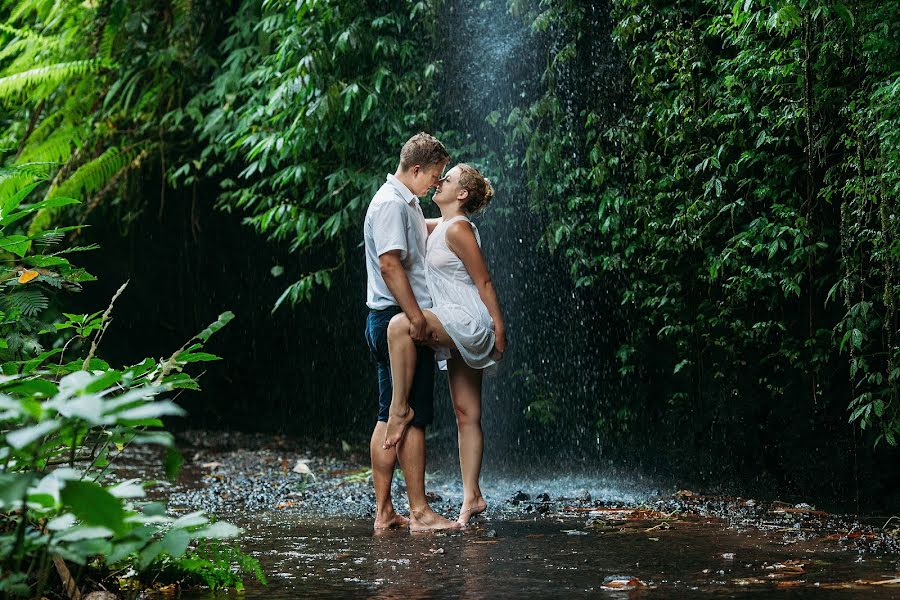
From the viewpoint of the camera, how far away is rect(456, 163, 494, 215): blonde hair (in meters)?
5.35

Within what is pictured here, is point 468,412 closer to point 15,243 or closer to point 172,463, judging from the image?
point 15,243

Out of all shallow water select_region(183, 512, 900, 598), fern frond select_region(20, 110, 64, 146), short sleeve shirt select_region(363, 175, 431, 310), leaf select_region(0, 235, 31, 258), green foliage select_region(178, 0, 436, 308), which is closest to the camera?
leaf select_region(0, 235, 31, 258)

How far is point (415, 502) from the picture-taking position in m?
5.12

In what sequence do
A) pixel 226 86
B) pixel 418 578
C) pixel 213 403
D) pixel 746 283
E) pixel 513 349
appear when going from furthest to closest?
pixel 213 403, pixel 226 86, pixel 513 349, pixel 746 283, pixel 418 578

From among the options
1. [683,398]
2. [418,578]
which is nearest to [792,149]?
[683,398]

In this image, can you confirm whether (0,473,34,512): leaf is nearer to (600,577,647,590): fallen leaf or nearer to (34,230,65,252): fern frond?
(34,230,65,252): fern frond

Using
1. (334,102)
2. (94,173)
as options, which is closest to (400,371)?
(334,102)

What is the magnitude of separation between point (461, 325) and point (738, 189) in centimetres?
206

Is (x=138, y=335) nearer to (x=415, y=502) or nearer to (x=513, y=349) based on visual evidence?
(x=513, y=349)

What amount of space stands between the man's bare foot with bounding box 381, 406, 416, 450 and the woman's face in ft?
3.53

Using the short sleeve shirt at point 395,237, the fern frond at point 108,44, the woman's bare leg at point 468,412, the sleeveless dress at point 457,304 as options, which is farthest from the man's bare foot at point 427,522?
the fern frond at point 108,44

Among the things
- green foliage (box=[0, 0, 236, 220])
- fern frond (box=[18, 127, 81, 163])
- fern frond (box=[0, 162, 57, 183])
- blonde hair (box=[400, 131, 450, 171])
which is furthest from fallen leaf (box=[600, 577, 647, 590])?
fern frond (box=[18, 127, 81, 163])

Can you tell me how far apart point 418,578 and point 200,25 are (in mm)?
7244

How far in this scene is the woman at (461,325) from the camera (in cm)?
512
